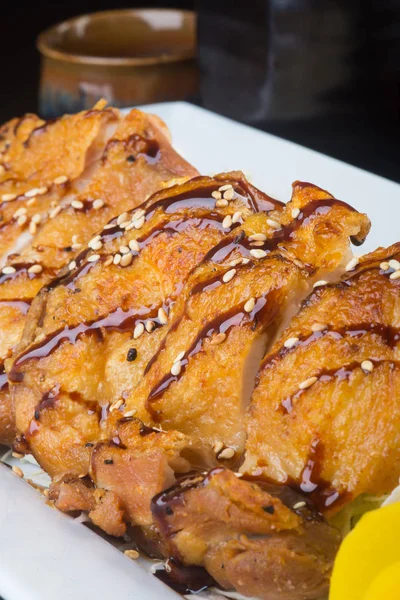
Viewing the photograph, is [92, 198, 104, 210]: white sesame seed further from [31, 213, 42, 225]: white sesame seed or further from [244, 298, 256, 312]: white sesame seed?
[244, 298, 256, 312]: white sesame seed

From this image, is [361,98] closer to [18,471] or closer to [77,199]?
[77,199]

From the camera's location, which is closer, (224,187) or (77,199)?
(224,187)

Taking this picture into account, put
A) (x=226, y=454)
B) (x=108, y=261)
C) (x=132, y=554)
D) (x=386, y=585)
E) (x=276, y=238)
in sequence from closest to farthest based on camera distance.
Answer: (x=386, y=585), (x=226, y=454), (x=132, y=554), (x=276, y=238), (x=108, y=261)

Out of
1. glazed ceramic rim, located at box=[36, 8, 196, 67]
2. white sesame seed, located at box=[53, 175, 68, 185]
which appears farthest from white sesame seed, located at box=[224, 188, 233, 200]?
glazed ceramic rim, located at box=[36, 8, 196, 67]

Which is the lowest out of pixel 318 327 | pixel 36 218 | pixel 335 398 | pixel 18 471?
pixel 18 471

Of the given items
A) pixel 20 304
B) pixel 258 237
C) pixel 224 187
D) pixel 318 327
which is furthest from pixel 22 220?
pixel 318 327

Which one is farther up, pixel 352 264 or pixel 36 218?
pixel 352 264

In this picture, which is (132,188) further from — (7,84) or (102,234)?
(7,84)
